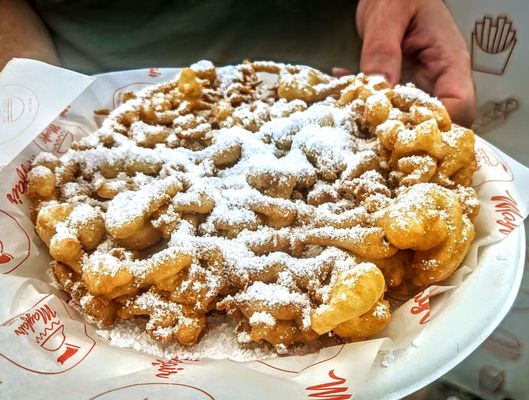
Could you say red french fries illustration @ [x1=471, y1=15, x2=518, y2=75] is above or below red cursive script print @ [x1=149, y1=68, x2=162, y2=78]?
above

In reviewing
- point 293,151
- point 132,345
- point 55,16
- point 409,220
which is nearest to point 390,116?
point 293,151

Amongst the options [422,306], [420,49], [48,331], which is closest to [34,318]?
[48,331]

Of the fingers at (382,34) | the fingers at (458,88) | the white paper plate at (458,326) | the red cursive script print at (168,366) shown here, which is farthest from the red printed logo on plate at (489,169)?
the red cursive script print at (168,366)

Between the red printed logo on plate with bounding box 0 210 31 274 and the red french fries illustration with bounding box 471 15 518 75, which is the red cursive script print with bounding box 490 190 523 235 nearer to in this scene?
the red french fries illustration with bounding box 471 15 518 75

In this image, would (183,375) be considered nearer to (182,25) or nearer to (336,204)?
(336,204)

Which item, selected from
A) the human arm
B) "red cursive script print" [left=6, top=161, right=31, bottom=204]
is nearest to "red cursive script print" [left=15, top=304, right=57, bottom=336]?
"red cursive script print" [left=6, top=161, right=31, bottom=204]

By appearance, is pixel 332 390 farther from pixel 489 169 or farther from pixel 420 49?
pixel 420 49
